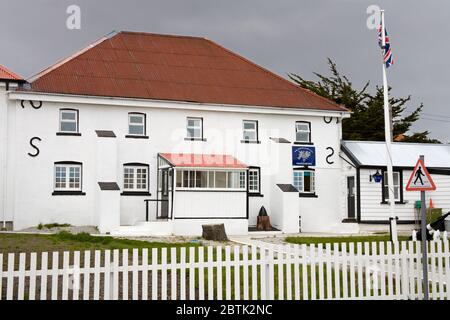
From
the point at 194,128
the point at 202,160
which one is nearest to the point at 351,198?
the point at 202,160

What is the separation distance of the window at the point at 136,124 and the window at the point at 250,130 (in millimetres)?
5220

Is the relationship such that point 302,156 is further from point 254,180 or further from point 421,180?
point 421,180

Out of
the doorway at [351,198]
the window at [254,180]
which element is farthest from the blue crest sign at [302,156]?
the doorway at [351,198]

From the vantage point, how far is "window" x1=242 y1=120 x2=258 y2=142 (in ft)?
98.2

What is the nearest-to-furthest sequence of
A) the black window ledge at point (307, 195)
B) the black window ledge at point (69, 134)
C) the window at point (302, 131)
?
the black window ledge at point (69, 134) < the black window ledge at point (307, 195) < the window at point (302, 131)

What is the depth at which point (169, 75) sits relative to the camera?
30.4 m

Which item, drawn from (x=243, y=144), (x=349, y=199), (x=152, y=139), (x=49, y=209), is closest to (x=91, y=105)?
(x=152, y=139)

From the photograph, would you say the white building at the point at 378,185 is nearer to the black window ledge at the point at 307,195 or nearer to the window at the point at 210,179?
the black window ledge at the point at 307,195

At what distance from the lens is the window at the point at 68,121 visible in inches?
1061

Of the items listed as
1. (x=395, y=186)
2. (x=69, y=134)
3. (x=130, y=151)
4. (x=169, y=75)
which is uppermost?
(x=169, y=75)

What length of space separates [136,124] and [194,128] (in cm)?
291
